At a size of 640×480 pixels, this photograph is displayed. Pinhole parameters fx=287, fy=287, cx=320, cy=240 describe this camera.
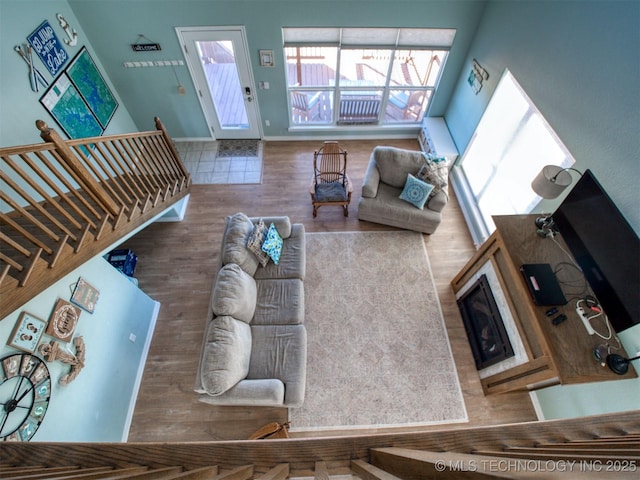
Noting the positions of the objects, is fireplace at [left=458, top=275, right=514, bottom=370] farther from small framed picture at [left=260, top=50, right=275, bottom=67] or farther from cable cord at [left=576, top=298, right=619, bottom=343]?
small framed picture at [left=260, top=50, right=275, bottom=67]

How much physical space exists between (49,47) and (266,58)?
260 cm

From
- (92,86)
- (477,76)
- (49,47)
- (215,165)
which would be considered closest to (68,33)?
(49,47)

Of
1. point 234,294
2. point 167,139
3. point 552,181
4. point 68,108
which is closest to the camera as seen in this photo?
point 552,181

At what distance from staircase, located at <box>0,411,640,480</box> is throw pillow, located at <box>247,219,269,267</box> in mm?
2407

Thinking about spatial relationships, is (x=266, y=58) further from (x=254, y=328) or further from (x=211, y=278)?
(x=254, y=328)

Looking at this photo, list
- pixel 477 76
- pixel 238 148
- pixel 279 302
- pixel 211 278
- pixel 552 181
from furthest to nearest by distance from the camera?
pixel 238 148
pixel 477 76
pixel 211 278
pixel 279 302
pixel 552 181

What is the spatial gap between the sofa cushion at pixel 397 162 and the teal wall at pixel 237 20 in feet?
5.82

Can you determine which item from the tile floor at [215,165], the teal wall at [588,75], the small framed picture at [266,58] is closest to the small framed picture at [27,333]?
the tile floor at [215,165]

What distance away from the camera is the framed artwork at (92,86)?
3783 mm

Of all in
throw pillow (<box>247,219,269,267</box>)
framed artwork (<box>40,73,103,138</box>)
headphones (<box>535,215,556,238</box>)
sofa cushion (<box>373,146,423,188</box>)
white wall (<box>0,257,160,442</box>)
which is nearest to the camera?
white wall (<box>0,257,160,442</box>)

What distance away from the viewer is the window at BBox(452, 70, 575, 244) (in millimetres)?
3172

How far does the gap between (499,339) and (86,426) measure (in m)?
3.90

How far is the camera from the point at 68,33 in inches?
144

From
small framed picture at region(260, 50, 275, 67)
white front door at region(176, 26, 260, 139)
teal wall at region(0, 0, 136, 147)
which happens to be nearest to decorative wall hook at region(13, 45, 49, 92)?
teal wall at region(0, 0, 136, 147)
